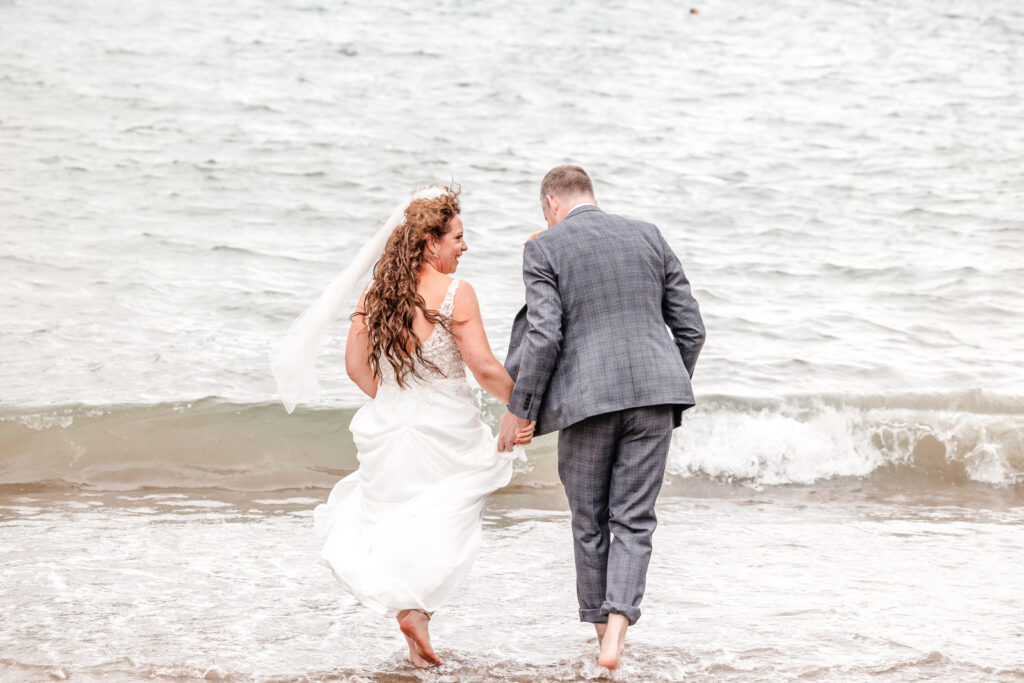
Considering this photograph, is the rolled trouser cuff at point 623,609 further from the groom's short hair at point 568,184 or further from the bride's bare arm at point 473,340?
the groom's short hair at point 568,184

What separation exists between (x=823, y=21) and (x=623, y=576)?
794 inches

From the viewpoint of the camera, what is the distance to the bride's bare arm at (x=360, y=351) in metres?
3.47

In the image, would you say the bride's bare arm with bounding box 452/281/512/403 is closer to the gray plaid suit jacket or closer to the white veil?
the gray plaid suit jacket

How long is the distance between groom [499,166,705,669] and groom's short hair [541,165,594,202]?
0.10 metres

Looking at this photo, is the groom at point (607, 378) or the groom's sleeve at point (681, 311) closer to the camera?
the groom at point (607, 378)

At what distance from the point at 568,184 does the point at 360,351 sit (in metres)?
0.94

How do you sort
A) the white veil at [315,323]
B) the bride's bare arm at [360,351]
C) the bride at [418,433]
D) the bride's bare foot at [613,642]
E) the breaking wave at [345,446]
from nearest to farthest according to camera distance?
1. the bride's bare foot at [613,642]
2. the bride at [418,433]
3. the bride's bare arm at [360,351]
4. the white veil at [315,323]
5. the breaking wave at [345,446]

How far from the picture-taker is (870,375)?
8664 mm

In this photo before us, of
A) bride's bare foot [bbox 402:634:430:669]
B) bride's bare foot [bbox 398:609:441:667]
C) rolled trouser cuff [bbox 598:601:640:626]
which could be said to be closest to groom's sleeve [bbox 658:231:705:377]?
rolled trouser cuff [bbox 598:601:640:626]

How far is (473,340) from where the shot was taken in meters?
3.38

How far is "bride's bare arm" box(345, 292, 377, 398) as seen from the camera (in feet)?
11.4

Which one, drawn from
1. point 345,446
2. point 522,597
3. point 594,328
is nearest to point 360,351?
point 594,328

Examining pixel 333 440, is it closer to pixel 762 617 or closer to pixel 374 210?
pixel 762 617

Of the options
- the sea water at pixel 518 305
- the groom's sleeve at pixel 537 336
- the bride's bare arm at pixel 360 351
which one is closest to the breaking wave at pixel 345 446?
the sea water at pixel 518 305
